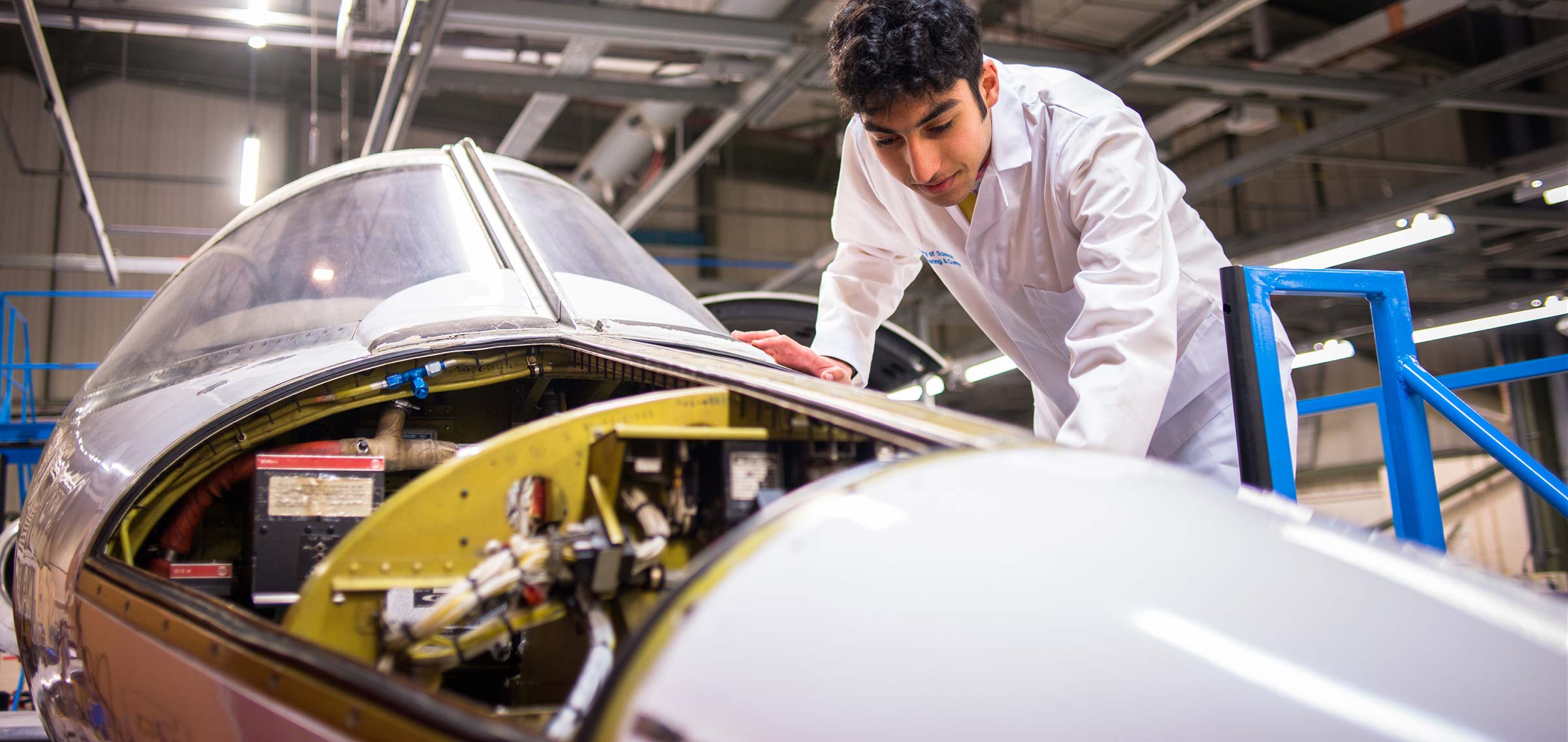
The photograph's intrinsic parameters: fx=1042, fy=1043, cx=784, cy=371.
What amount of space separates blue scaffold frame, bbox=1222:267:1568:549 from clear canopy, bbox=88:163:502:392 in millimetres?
1944

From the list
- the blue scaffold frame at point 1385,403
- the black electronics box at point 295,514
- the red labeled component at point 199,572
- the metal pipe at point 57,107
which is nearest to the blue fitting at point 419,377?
the black electronics box at point 295,514

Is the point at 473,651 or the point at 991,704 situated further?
the point at 473,651

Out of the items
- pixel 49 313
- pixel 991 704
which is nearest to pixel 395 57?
pixel 991 704

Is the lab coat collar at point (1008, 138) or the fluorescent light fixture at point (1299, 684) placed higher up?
the lab coat collar at point (1008, 138)

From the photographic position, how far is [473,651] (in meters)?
1.49

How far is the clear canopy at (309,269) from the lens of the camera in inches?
110

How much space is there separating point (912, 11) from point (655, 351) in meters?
0.90

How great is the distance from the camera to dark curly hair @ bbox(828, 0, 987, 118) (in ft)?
7.03

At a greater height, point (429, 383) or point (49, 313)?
point (49, 313)

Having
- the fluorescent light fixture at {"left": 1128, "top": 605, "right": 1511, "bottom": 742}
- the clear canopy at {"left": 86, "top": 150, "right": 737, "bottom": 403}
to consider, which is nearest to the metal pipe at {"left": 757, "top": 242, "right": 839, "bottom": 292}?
the clear canopy at {"left": 86, "top": 150, "right": 737, "bottom": 403}

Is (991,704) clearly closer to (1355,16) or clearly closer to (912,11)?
(912,11)

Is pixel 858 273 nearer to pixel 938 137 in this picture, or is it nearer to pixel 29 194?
pixel 938 137

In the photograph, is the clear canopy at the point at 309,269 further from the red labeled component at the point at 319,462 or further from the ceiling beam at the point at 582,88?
the ceiling beam at the point at 582,88

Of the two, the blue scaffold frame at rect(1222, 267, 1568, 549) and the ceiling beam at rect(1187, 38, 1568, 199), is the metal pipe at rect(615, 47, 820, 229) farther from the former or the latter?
the blue scaffold frame at rect(1222, 267, 1568, 549)
